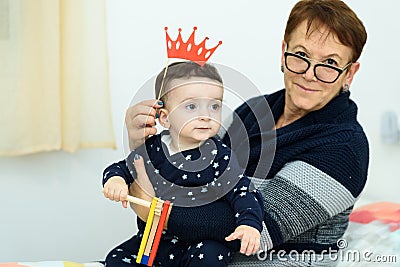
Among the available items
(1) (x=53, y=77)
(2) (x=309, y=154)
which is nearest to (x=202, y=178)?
(2) (x=309, y=154)

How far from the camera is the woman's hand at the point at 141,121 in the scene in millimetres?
1466

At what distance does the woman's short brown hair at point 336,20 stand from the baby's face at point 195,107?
Answer: 41 cm

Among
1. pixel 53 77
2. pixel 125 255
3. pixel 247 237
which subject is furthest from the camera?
pixel 53 77

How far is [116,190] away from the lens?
56.3 inches

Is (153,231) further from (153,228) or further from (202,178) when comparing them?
(202,178)

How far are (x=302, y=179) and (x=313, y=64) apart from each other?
283 mm

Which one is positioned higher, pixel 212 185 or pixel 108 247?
pixel 212 185

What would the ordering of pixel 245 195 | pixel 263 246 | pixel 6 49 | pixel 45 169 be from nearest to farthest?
pixel 245 195, pixel 263 246, pixel 6 49, pixel 45 169

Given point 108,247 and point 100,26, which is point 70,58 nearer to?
point 100,26

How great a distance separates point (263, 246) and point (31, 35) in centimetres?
108

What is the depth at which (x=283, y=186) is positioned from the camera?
1638 millimetres

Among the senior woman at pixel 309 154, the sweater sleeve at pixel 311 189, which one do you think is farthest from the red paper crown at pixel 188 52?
the sweater sleeve at pixel 311 189

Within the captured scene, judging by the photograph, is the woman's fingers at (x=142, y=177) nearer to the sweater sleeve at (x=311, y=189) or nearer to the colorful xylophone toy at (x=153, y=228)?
the colorful xylophone toy at (x=153, y=228)

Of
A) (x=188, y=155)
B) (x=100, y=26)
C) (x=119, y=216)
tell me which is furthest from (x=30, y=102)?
(x=188, y=155)
